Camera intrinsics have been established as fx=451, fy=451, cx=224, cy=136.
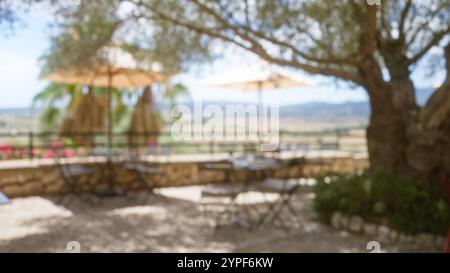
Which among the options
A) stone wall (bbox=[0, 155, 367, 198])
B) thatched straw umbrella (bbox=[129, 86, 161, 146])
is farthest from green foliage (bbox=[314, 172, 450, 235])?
thatched straw umbrella (bbox=[129, 86, 161, 146])

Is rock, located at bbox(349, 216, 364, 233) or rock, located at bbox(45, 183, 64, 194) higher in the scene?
rock, located at bbox(45, 183, 64, 194)

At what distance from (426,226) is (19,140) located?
8.80 m

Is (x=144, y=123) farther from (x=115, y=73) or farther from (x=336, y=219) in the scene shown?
(x=336, y=219)

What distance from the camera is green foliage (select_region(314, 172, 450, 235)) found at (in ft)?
13.3

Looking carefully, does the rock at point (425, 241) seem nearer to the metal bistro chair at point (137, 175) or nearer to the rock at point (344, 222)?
the rock at point (344, 222)

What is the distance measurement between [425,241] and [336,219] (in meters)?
0.92

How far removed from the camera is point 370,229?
172 inches

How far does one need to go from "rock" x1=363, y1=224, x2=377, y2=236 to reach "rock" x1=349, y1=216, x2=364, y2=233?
0.05 metres

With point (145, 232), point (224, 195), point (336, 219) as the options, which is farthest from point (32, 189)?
point (336, 219)

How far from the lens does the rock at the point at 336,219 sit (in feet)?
15.3

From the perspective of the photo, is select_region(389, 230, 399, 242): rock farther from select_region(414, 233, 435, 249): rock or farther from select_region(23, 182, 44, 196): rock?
select_region(23, 182, 44, 196): rock

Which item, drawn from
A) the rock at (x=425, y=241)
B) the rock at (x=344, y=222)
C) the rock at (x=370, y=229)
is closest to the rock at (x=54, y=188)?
the rock at (x=344, y=222)

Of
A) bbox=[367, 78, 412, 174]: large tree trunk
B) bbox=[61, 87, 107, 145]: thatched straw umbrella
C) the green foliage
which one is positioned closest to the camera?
the green foliage

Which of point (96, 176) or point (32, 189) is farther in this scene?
point (96, 176)
